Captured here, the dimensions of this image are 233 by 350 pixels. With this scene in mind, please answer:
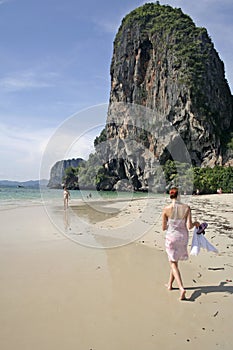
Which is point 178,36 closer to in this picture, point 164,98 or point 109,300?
point 164,98

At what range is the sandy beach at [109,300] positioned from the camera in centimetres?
377

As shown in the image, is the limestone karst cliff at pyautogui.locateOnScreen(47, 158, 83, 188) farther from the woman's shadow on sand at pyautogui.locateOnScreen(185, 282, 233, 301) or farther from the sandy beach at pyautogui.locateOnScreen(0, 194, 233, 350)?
the woman's shadow on sand at pyautogui.locateOnScreen(185, 282, 233, 301)

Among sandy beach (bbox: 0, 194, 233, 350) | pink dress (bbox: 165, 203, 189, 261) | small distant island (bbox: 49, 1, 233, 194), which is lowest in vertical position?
sandy beach (bbox: 0, 194, 233, 350)

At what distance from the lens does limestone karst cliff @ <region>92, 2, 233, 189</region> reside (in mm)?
74625

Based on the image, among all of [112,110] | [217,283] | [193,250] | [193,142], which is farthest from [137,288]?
[112,110]

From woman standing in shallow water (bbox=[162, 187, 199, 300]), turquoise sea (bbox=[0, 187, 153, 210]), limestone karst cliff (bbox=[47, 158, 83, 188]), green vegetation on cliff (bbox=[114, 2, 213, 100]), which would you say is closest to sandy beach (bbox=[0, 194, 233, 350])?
woman standing in shallow water (bbox=[162, 187, 199, 300])

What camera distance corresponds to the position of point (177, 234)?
Result: 514cm

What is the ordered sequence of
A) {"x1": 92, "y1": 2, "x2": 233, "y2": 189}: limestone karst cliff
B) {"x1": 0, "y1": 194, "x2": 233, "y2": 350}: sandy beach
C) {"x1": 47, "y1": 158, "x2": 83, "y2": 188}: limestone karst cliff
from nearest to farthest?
{"x1": 0, "y1": 194, "x2": 233, "y2": 350}: sandy beach
{"x1": 47, "y1": 158, "x2": 83, "y2": 188}: limestone karst cliff
{"x1": 92, "y1": 2, "x2": 233, "y2": 189}: limestone karst cliff

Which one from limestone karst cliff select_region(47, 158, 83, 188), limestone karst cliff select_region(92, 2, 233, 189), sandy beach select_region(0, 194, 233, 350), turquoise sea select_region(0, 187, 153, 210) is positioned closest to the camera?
sandy beach select_region(0, 194, 233, 350)

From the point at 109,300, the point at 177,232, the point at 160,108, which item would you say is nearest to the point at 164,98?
the point at 160,108

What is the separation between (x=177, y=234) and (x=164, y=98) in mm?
79285

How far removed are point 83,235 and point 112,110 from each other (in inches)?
3429

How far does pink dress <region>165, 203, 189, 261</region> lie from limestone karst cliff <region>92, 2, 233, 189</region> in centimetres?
6629

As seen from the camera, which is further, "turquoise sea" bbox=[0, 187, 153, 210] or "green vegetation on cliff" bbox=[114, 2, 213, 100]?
"green vegetation on cliff" bbox=[114, 2, 213, 100]
